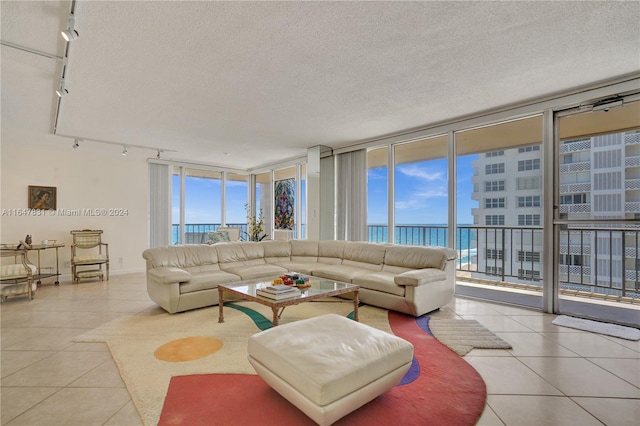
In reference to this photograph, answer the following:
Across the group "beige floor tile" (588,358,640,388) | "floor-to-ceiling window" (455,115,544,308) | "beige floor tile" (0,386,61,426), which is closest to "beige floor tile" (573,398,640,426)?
"beige floor tile" (588,358,640,388)

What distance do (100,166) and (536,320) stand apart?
8.10m

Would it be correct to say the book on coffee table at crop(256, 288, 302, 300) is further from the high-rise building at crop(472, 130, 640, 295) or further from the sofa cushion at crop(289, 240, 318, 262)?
the high-rise building at crop(472, 130, 640, 295)

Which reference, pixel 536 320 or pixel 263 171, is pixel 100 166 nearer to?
pixel 263 171

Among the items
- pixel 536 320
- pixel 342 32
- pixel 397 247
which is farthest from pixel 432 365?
pixel 342 32

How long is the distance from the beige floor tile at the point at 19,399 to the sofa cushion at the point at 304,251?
3798mm

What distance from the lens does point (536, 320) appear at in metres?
3.56

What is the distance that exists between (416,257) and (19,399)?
13.2 ft

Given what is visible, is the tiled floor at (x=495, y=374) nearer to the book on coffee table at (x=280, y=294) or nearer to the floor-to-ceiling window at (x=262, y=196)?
the book on coffee table at (x=280, y=294)

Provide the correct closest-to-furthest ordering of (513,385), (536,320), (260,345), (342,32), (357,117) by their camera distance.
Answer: (260,345), (513,385), (342,32), (536,320), (357,117)

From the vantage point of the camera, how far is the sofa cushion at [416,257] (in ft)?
13.4

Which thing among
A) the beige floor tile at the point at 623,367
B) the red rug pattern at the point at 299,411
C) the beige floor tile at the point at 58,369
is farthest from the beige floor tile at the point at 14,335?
the beige floor tile at the point at 623,367

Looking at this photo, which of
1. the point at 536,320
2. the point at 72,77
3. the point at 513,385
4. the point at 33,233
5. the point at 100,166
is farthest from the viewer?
the point at 100,166

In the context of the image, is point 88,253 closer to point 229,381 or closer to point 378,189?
point 229,381

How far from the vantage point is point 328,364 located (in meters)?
1.63
